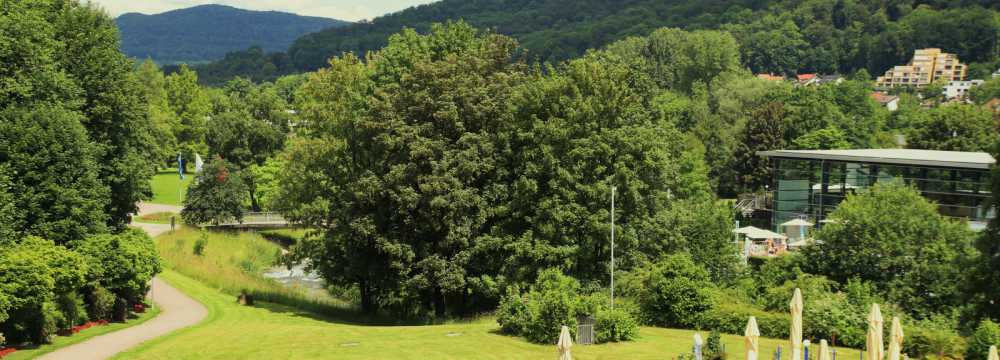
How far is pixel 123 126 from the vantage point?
137 ft

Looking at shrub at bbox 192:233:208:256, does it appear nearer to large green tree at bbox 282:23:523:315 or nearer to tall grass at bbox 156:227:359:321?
tall grass at bbox 156:227:359:321

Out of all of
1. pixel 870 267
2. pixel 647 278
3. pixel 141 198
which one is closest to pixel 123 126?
pixel 141 198

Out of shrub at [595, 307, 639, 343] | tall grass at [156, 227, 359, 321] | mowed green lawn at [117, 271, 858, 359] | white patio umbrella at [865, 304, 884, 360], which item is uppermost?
white patio umbrella at [865, 304, 884, 360]

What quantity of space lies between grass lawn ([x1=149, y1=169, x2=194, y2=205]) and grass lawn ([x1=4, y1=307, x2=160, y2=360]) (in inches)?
1931

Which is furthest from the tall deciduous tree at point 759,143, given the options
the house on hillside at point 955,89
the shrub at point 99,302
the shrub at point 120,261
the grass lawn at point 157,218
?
the house on hillside at point 955,89

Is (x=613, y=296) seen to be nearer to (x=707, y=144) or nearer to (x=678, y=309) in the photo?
(x=678, y=309)

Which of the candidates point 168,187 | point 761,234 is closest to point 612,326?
point 761,234

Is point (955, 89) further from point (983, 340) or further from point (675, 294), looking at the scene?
point (983, 340)

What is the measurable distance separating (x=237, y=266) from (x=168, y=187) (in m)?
44.3

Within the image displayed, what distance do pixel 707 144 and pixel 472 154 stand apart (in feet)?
184

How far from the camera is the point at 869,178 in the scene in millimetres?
52969

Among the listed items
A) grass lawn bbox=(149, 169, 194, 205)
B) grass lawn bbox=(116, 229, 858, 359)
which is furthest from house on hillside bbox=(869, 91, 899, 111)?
grass lawn bbox=(116, 229, 858, 359)

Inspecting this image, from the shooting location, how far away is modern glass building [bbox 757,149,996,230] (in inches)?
1951

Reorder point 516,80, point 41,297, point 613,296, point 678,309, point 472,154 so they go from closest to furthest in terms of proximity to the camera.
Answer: point 41,297
point 678,309
point 613,296
point 472,154
point 516,80
